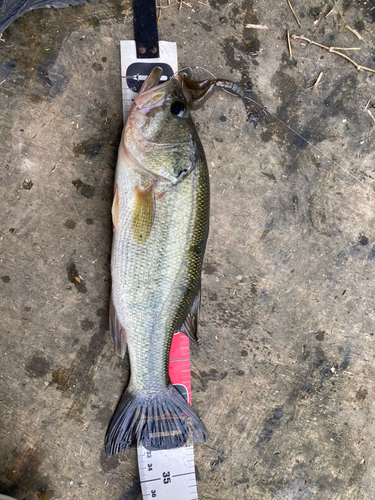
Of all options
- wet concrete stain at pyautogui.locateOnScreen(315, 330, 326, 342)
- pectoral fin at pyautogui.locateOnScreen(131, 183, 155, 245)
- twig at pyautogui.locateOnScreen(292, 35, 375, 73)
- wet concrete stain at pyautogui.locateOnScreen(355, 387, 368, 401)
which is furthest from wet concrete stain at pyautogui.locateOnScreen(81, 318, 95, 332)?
twig at pyautogui.locateOnScreen(292, 35, 375, 73)

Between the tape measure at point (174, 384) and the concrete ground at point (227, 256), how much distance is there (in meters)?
0.10

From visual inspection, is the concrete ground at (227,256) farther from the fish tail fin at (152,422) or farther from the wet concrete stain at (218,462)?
the fish tail fin at (152,422)

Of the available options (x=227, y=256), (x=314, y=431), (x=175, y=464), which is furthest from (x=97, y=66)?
(x=314, y=431)

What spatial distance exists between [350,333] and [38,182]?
299 cm

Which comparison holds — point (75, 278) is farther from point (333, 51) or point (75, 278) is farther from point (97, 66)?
point (333, 51)

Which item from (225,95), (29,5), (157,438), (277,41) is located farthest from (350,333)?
(29,5)

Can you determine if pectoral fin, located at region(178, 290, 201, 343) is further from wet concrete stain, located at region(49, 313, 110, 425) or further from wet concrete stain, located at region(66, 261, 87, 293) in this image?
wet concrete stain, located at region(66, 261, 87, 293)

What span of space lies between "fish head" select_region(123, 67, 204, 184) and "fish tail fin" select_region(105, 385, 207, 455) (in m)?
1.64

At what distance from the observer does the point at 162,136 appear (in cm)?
220

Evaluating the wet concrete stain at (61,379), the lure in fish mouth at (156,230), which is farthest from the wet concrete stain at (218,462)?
the wet concrete stain at (61,379)

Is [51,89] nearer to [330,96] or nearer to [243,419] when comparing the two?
[330,96]

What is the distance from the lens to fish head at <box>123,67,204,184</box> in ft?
7.14

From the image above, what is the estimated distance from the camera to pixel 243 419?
2.81m

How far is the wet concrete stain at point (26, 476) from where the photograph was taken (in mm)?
2510
